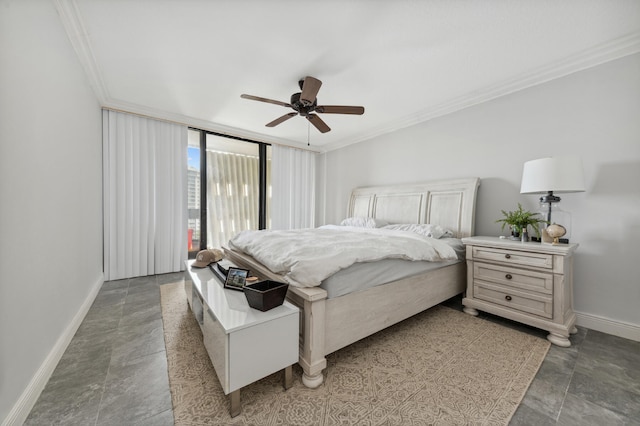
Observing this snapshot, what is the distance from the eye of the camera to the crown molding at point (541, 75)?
196cm

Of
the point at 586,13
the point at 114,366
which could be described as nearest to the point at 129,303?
the point at 114,366

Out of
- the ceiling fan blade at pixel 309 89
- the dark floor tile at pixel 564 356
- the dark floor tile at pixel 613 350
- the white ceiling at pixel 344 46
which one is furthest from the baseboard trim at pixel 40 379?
the dark floor tile at pixel 613 350

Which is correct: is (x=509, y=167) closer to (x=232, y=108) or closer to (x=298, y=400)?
(x=298, y=400)

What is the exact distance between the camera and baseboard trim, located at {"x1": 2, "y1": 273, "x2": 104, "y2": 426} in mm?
1072

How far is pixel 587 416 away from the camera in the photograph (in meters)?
1.18

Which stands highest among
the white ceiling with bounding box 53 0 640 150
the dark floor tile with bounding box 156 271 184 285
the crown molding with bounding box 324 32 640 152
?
the white ceiling with bounding box 53 0 640 150

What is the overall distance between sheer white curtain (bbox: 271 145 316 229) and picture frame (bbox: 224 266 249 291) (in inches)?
118

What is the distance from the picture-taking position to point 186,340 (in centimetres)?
180

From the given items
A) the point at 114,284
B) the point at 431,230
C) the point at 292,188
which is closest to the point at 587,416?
the point at 431,230

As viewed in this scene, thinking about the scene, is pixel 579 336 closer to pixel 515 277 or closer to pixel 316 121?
pixel 515 277

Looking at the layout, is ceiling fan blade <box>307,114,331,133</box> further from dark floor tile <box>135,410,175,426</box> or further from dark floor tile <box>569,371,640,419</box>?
dark floor tile <box>569,371,640,419</box>

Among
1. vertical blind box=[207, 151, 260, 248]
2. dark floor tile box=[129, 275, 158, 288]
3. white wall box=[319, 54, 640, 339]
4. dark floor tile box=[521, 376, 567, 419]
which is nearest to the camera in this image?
dark floor tile box=[521, 376, 567, 419]

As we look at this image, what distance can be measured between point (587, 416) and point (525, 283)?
100 centimetres

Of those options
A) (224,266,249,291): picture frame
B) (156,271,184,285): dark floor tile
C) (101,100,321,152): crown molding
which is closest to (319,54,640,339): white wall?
(224,266,249,291): picture frame
